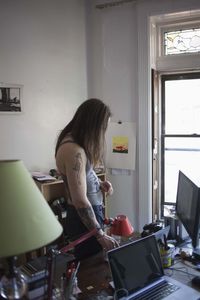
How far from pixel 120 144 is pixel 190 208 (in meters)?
1.57

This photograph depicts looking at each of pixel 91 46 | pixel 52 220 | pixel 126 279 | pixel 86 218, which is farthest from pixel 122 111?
pixel 52 220

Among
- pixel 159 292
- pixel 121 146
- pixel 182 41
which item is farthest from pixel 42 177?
pixel 182 41

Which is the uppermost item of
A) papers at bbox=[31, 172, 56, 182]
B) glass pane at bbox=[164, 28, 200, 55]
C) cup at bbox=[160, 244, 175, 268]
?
glass pane at bbox=[164, 28, 200, 55]

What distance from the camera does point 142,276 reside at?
1.55 m

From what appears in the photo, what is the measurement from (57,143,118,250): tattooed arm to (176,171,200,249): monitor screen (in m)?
0.44

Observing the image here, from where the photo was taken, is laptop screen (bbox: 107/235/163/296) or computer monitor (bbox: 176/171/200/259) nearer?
laptop screen (bbox: 107/235/163/296)

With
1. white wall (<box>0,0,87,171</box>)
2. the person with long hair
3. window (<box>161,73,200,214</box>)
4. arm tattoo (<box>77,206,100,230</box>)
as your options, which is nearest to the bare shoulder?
the person with long hair

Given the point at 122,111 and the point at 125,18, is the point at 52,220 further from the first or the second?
the point at 125,18

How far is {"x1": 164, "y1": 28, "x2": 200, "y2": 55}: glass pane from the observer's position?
3.10 m

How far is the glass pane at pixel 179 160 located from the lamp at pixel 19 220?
259 cm

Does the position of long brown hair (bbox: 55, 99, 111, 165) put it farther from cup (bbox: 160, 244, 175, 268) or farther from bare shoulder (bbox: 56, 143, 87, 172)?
cup (bbox: 160, 244, 175, 268)

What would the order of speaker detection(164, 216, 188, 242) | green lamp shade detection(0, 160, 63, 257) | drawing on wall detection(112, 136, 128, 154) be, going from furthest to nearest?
drawing on wall detection(112, 136, 128, 154) < speaker detection(164, 216, 188, 242) < green lamp shade detection(0, 160, 63, 257)

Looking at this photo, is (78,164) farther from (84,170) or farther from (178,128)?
(178,128)

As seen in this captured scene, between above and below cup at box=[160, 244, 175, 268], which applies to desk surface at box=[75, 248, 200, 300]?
below
